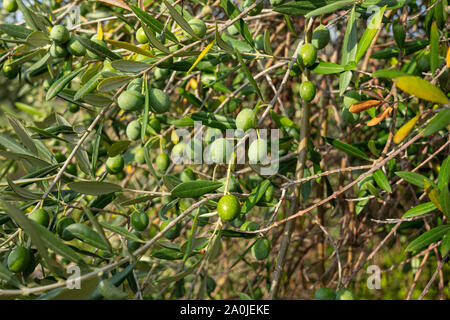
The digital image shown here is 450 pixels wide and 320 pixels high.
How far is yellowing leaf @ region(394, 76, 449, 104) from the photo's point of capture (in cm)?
69

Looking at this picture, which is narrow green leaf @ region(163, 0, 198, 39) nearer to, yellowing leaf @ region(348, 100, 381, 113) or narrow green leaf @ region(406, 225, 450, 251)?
yellowing leaf @ region(348, 100, 381, 113)

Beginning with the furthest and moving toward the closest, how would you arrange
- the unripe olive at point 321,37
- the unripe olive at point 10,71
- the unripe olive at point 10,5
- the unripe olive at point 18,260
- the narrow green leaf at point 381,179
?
the unripe olive at point 10,5, the unripe olive at point 10,71, the narrow green leaf at point 381,179, the unripe olive at point 321,37, the unripe olive at point 18,260

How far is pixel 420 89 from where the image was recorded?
0.70 m

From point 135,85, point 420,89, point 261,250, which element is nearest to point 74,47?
point 135,85

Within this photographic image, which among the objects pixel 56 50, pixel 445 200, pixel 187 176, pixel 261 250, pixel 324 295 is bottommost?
pixel 324 295

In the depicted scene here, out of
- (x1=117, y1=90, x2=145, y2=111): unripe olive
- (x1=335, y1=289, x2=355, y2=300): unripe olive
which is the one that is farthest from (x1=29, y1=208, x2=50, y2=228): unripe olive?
(x1=335, y1=289, x2=355, y2=300): unripe olive

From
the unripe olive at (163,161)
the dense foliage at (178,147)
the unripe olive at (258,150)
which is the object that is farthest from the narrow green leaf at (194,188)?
the unripe olive at (163,161)

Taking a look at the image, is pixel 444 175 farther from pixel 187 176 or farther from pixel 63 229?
pixel 63 229

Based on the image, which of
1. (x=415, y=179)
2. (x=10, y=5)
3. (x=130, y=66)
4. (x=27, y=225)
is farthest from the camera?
(x=10, y=5)

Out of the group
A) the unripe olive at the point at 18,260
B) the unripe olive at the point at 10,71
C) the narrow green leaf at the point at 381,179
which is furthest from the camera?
the unripe olive at the point at 10,71

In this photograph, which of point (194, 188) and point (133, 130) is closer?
point (194, 188)

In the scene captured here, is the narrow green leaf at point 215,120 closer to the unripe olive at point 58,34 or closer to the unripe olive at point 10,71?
the unripe olive at point 58,34

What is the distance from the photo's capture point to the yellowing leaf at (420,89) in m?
0.69
